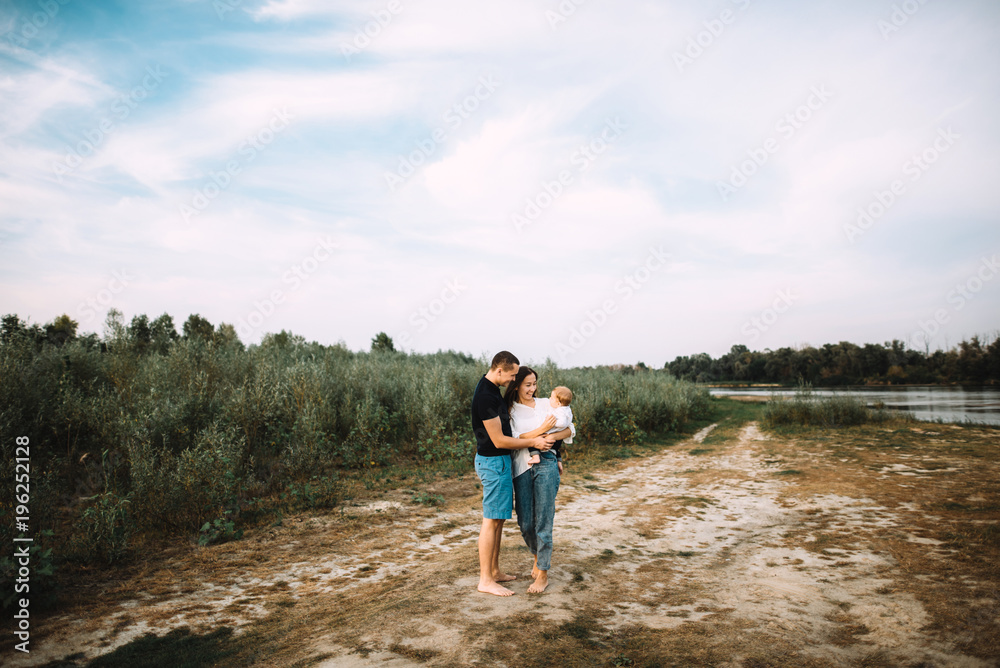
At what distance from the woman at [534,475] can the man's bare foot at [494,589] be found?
0.68 ft

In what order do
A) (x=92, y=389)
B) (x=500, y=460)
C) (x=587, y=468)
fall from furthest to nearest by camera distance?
(x=587, y=468), (x=92, y=389), (x=500, y=460)

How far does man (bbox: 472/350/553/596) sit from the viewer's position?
13.5ft

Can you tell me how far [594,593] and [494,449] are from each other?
59.1 inches

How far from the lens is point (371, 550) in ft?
19.8

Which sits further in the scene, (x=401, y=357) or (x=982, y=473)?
(x=401, y=357)

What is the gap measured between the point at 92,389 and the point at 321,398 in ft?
14.2

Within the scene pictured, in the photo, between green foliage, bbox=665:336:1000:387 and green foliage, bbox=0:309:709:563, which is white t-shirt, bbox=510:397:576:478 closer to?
green foliage, bbox=0:309:709:563

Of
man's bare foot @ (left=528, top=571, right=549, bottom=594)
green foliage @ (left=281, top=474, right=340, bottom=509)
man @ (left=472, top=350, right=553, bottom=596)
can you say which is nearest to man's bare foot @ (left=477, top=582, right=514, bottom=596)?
man @ (left=472, top=350, right=553, bottom=596)

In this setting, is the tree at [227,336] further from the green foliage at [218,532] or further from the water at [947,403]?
the water at [947,403]

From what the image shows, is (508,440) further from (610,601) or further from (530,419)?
(610,601)

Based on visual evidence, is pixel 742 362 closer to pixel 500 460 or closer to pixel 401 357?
pixel 401 357

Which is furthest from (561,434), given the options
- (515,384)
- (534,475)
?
(515,384)

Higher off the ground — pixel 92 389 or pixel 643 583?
pixel 92 389

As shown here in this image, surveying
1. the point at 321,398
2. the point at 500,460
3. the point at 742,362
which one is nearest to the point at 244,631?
the point at 500,460
